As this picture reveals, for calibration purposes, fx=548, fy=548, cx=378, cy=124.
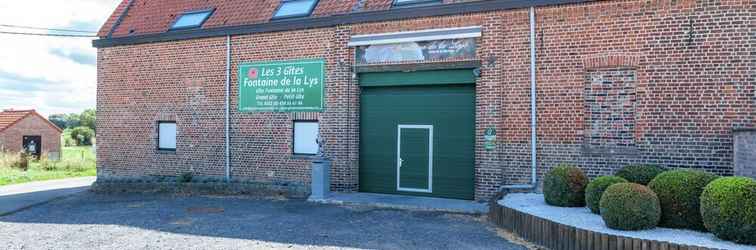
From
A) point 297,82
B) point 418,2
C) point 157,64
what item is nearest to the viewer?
point 418,2

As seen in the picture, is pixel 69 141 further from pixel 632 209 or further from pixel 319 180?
pixel 632 209

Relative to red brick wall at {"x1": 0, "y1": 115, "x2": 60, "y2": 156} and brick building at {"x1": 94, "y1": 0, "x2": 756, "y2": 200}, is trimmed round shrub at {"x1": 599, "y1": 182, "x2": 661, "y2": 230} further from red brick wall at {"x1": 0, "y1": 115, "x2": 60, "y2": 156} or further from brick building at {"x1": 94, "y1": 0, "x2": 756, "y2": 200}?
red brick wall at {"x1": 0, "y1": 115, "x2": 60, "y2": 156}

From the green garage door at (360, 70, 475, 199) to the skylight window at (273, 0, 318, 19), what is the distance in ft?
8.25

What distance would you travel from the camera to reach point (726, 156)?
9.70 m

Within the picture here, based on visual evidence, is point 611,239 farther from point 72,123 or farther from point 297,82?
point 72,123

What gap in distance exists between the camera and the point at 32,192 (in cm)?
1628

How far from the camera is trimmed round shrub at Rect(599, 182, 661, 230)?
688 cm

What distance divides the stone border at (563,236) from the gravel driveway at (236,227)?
0.38 meters

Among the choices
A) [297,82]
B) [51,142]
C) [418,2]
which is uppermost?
[418,2]

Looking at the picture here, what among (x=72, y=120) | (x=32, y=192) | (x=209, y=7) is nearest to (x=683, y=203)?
(x=209, y=7)

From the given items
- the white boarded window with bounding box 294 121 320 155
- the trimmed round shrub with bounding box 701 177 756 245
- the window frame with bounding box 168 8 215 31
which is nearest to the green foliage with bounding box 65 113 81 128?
the window frame with bounding box 168 8 215 31

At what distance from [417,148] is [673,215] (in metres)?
6.29

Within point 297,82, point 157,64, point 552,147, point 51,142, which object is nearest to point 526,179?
point 552,147

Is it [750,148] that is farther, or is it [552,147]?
[552,147]
